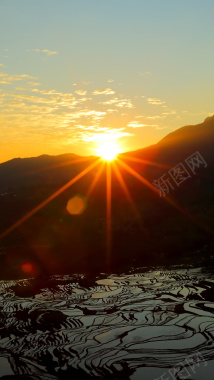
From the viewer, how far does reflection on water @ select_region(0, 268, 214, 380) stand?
23.7ft

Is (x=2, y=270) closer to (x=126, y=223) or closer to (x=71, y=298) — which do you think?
(x=71, y=298)

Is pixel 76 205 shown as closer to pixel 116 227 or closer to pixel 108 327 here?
pixel 116 227

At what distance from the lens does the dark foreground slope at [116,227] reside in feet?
61.7

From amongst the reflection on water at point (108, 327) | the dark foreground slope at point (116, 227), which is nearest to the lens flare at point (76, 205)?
the dark foreground slope at point (116, 227)

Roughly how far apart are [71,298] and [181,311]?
12.0 ft

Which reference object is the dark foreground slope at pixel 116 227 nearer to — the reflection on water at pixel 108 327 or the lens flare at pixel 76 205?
the lens flare at pixel 76 205

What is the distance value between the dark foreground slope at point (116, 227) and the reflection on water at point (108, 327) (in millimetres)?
3704

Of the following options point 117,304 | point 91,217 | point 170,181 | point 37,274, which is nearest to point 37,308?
point 117,304

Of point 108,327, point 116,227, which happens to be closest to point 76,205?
point 116,227

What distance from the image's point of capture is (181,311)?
10.4 meters

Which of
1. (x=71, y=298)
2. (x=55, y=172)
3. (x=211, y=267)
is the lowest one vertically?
(x=211, y=267)

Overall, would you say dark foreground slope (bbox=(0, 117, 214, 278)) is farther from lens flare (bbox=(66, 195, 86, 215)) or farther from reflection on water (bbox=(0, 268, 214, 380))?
reflection on water (bbox=(0, 268, 214, 380))

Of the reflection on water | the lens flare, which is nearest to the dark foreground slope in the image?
the lens flare

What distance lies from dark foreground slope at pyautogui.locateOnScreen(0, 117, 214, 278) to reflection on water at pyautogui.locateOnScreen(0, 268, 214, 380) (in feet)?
12.2
